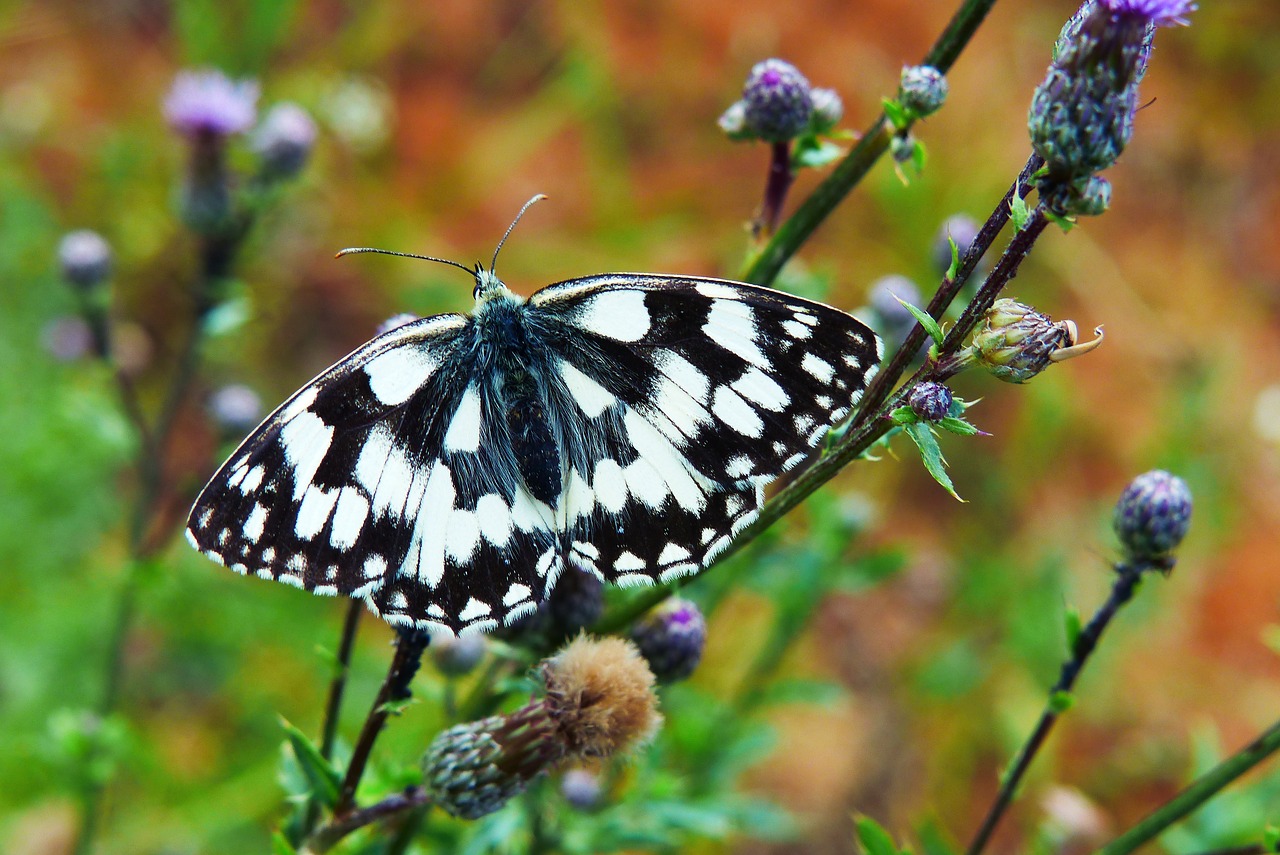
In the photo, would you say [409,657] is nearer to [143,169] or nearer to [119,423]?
[119,423]

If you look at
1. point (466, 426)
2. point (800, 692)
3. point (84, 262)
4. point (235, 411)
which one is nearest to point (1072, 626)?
point (466, 426)

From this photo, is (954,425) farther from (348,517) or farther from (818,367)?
(348,517)

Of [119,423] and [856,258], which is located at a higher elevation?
[856,258]

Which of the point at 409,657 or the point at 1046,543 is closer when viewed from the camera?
the point at 409,657

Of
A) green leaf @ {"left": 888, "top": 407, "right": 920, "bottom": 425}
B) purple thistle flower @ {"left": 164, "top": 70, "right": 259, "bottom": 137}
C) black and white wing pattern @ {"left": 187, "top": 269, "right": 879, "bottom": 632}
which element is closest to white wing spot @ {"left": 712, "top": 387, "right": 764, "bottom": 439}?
black and white wing pattern @ {"left": 187, "top": 269, "right": 879, "bottom": 632}

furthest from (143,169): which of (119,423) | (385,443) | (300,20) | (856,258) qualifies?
(385,443)

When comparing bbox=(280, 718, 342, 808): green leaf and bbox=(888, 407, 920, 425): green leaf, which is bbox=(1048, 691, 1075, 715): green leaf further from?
bbox=(280, 718, 342, 808): green leaf
